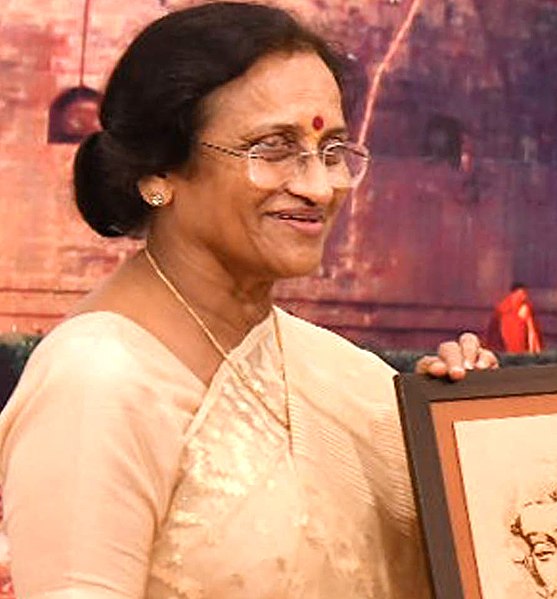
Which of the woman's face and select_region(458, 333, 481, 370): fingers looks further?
select_region(458, 333, 481, 370): fingers

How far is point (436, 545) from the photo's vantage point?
1479 millimetres

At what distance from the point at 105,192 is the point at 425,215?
104cm

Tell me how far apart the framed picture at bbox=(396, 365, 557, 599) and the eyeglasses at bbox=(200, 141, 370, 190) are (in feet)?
0.79

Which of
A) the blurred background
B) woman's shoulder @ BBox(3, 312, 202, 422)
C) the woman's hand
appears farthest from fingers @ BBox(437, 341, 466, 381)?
the blurred background

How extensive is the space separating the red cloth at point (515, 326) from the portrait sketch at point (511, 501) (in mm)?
891

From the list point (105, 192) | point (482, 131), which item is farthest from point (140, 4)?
point (105, 192)

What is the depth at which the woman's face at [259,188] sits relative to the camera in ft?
4.66

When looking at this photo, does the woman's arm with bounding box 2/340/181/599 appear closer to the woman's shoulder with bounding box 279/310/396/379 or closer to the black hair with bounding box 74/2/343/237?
the black hair with bounding box 74/2/343/237

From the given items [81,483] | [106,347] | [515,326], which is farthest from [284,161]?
[515,326]

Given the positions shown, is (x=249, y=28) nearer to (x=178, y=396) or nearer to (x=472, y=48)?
(x=178, y=396)

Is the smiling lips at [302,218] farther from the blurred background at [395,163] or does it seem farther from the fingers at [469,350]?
the blurred background at [395,163]

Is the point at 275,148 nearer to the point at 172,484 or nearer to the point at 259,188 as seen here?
the point at 259,188

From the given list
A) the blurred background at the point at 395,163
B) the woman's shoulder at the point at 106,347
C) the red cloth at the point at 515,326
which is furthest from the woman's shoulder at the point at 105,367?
the red cloth at the point at 515,326

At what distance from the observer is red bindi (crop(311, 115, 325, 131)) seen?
1444 millimetres
